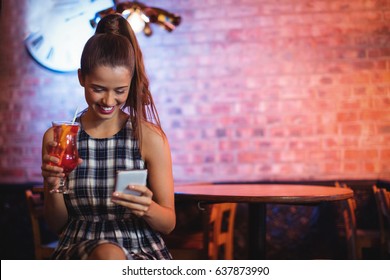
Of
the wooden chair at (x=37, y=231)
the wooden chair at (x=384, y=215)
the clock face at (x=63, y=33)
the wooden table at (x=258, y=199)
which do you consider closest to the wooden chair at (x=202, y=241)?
the wooden table at (x=258, y=199)

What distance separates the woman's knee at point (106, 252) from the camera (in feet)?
4.10

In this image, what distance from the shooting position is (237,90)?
3.76m

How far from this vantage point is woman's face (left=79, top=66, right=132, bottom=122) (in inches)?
58.6

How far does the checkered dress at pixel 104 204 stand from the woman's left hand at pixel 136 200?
0.57 feet

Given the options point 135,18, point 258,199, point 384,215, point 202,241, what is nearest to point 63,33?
point 135,18

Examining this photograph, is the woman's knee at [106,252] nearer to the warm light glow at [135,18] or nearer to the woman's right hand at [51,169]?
the woman's right hand at [51,169]

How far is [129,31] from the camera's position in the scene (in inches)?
62.6

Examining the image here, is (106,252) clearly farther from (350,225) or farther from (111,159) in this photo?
(350,225)

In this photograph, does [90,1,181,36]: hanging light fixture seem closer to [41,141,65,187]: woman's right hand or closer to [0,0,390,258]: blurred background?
[0,0,390,258]: blurred background

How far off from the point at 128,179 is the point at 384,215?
7.13ft

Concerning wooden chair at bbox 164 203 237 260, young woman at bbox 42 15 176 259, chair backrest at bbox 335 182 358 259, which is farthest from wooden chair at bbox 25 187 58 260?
chair backrest at bbox 335 182 358 259
